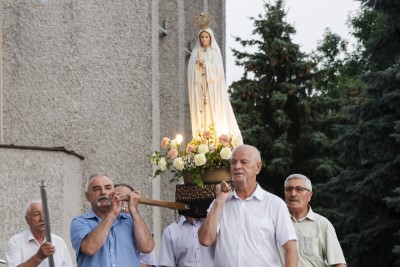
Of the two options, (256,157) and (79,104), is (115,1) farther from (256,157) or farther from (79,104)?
(256,157)

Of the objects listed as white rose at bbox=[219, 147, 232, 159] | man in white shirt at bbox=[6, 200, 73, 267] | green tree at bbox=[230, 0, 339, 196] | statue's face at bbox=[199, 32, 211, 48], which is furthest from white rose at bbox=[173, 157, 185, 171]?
green tree at bbox=[230, 0, 339, 196]

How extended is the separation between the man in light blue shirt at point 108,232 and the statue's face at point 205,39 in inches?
193

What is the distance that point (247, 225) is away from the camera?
23.6 ft

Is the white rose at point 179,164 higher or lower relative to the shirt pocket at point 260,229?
higher

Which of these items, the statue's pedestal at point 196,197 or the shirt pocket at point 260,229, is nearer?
the shirt pocket at point 260,229

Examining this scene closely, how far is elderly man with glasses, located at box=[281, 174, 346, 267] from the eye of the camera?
340 inches

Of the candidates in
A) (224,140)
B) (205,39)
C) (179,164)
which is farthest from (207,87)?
(179,164)

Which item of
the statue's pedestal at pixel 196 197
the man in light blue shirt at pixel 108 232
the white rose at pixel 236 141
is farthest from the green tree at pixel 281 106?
the man in light blue shirt at pixel 108 232

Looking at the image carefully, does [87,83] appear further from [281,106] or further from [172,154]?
[281,106]

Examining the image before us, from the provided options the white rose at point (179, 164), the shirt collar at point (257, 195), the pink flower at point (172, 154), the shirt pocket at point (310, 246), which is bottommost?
the shirt pocket at point (310, 246)

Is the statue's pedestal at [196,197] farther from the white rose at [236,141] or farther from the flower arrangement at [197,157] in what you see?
the white rose at [236,141]

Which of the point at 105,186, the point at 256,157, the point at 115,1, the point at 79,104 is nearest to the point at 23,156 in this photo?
the point at 79,104

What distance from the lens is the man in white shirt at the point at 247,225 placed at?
23.4ft

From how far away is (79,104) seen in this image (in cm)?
1596
